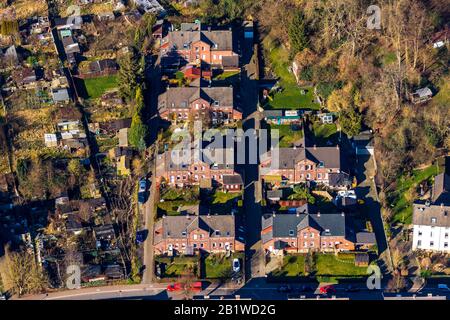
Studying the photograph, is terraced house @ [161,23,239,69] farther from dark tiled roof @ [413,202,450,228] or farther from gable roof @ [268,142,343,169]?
dark tiled roof @ [413,202,450,228]

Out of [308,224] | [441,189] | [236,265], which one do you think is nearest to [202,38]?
[308,224]

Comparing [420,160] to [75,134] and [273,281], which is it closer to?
[273,281]

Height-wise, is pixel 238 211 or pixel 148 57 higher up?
pixel 148 57

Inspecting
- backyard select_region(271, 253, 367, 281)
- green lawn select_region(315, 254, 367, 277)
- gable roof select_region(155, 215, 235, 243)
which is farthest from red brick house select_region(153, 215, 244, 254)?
green lawn select_region(315, 254, 367, 277)

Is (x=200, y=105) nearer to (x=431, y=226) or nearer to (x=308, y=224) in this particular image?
(x=308, y=224)

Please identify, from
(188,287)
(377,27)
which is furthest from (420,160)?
(188,287)
